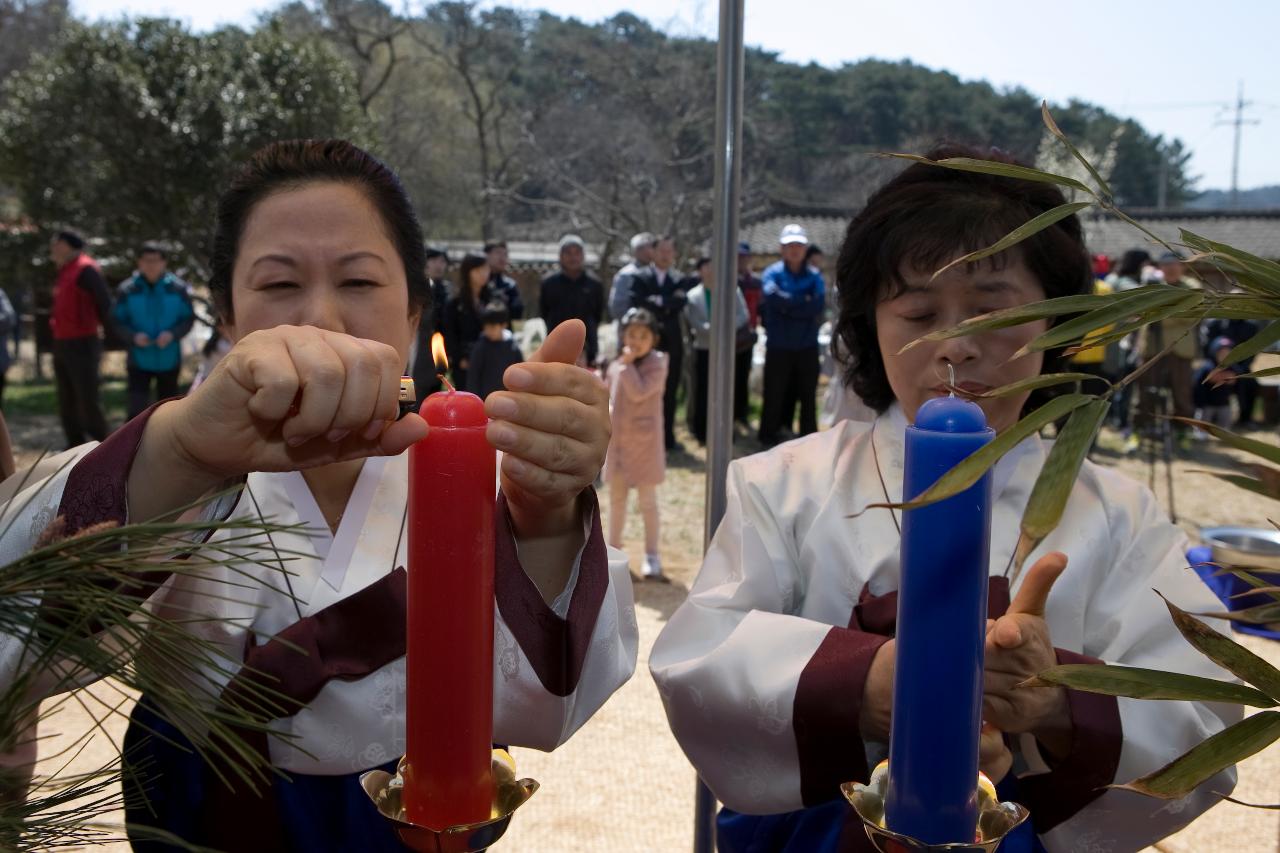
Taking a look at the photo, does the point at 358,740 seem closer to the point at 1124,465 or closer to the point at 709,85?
the point at 1124,465

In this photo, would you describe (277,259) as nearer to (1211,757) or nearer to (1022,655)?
(1022,655)

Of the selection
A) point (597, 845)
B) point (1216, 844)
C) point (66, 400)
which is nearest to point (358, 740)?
point (597, 845)

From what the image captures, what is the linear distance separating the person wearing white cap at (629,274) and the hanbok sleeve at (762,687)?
6.80m

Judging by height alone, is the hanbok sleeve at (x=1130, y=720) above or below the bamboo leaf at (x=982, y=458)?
below

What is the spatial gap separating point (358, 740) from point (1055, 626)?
0.85m

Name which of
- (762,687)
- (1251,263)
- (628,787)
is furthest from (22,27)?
(1251,263)

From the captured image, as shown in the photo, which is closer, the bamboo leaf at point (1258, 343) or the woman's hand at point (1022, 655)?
the bamboo leaf at point (1258, 343)

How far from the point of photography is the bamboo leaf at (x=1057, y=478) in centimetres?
50

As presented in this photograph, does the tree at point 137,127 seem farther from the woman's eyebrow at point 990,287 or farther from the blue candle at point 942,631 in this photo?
the blue candle at point 942,631

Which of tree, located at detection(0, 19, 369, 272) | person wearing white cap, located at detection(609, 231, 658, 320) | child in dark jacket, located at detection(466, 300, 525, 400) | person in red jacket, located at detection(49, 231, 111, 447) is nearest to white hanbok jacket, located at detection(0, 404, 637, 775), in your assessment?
child in dark jacket, located at detection(466, 300, 525, 400)

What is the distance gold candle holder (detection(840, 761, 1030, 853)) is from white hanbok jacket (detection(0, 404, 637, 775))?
14.3 inches

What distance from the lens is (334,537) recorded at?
1269mm

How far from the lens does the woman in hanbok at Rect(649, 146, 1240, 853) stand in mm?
1135

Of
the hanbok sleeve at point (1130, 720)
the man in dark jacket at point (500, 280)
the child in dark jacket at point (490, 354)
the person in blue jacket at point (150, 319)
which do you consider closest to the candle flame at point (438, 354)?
the hanbok sleeve at point (1130, 720)
